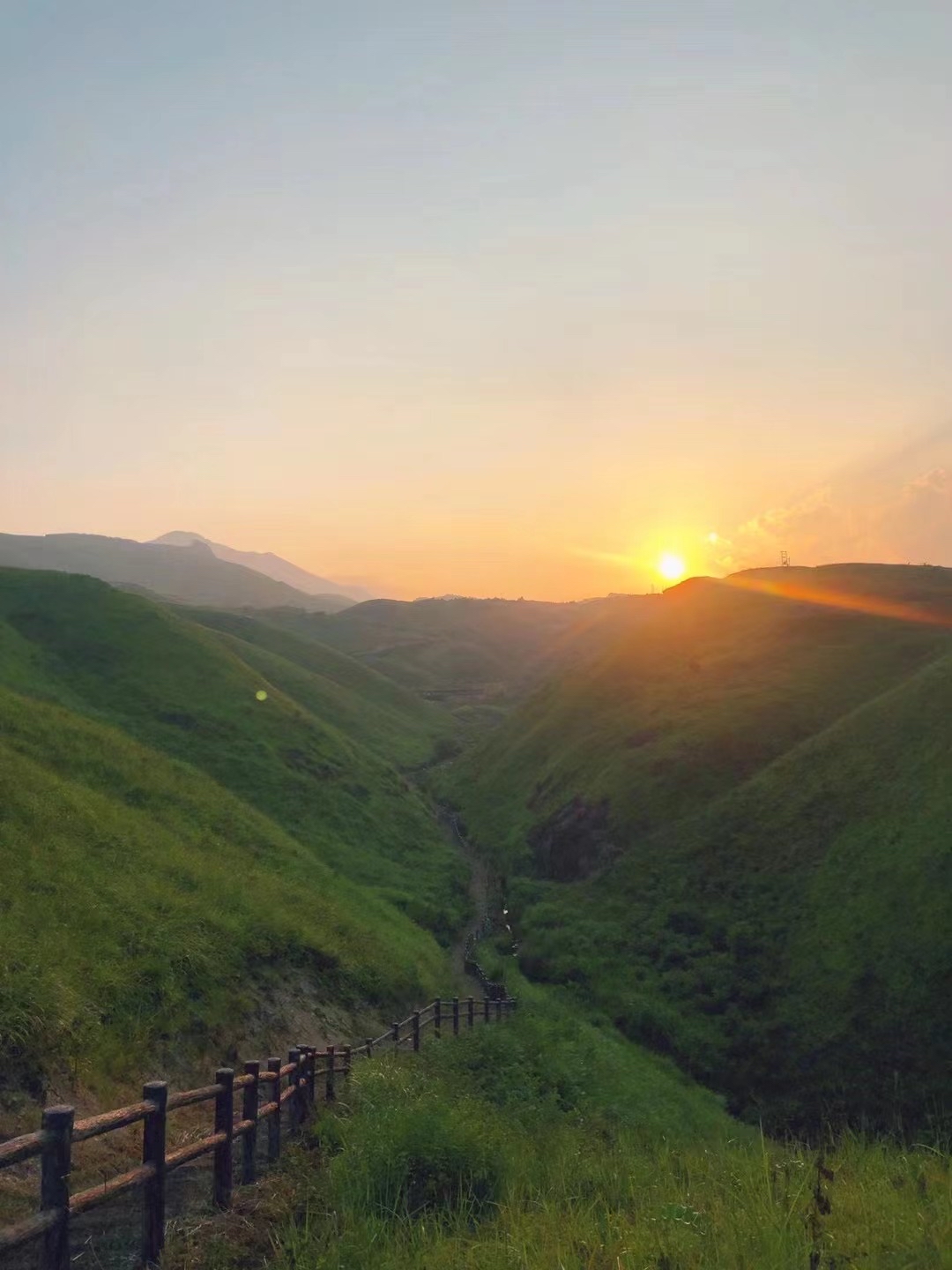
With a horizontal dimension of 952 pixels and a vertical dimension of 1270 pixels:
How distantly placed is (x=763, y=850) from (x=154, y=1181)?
39356mm

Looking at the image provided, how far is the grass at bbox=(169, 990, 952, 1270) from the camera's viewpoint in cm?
766

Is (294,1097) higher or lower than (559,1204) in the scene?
lower

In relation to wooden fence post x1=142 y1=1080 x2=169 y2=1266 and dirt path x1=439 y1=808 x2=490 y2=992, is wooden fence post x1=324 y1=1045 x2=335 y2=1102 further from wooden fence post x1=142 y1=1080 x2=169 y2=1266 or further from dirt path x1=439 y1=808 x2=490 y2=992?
dirt path x1=439 y1=808 x2=490 y2=992

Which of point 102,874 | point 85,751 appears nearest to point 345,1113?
point 102,874

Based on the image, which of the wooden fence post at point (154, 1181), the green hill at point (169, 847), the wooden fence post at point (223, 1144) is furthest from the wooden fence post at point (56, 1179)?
the green hill at point (169, 847)

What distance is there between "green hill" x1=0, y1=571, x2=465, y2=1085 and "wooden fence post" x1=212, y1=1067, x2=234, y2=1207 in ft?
23.7

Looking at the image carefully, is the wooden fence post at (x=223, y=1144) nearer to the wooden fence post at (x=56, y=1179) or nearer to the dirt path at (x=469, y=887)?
the wooden fence post at (x=56, y=1179)

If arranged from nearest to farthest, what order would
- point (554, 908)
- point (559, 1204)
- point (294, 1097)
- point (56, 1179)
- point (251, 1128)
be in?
point (56, 1179) < point (559, 1204) < point (251, 1128) < point (294, 1097) < point (554, 908)

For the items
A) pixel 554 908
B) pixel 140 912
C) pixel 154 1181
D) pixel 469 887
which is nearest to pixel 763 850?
pixel 554 908

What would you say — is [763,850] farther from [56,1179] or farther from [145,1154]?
[56,1179]

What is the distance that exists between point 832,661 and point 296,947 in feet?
160

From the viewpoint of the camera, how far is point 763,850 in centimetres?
4400

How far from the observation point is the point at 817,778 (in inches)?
1852

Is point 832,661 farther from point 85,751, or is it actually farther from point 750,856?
point 85,751
